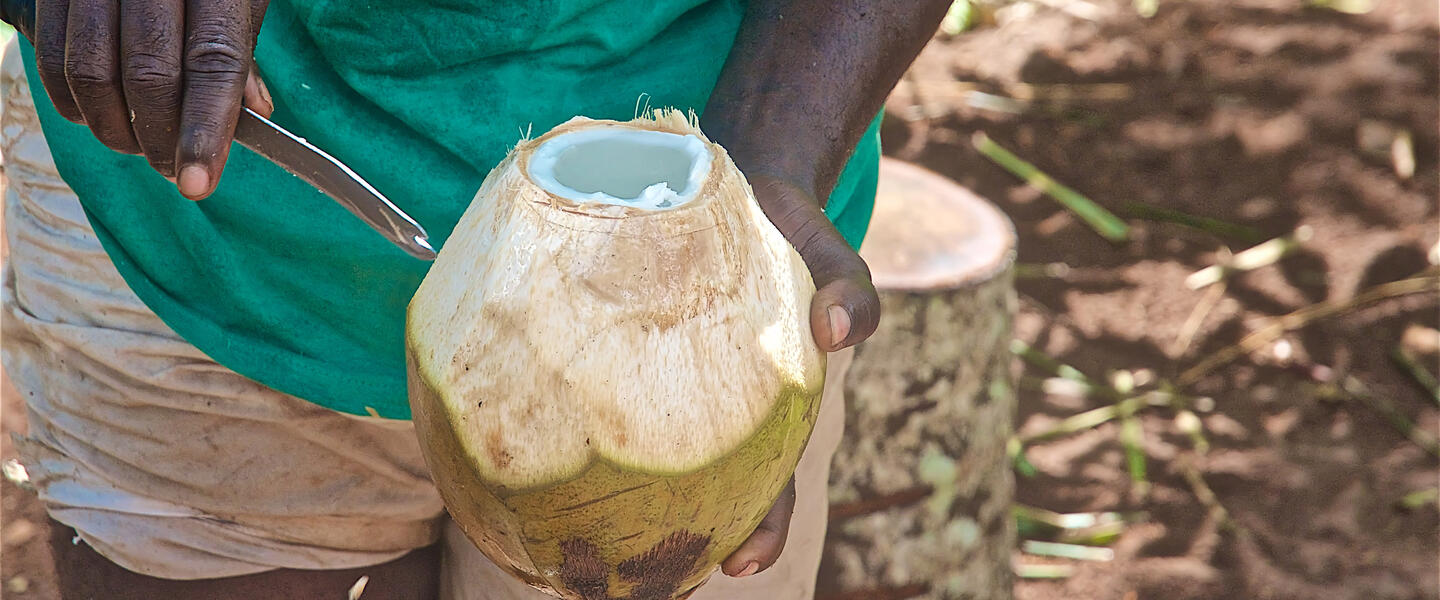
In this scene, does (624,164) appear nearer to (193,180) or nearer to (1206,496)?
(193,180)

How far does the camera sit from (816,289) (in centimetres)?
119

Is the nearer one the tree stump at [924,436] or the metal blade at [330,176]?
the metal blade at [330,176]

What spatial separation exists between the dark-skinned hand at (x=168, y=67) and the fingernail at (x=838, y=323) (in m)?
0.51

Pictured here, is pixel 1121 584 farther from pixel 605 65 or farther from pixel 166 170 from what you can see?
pixel 166 170

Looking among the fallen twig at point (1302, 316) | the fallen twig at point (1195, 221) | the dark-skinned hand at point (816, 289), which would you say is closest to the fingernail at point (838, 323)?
the dark-skinned hand at point (816, 289)

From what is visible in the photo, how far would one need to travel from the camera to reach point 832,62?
1.39m

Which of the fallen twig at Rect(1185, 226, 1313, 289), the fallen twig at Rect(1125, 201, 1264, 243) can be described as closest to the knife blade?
the fallen twig at Rect(1185, 226, 1313, 289)

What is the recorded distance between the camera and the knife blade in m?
1.09

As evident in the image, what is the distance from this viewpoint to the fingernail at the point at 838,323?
113cm

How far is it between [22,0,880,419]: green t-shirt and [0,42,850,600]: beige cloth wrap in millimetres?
48

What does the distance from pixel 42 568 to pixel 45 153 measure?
4.86 ft

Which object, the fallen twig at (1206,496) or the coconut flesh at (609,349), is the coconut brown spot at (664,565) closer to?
the coconut flesh at (609,349)

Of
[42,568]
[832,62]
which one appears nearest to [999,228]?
[832,62]

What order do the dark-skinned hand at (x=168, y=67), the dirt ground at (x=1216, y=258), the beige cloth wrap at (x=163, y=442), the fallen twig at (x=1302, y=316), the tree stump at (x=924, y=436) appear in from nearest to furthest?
the dark-skinned hand at (x=168, y=67) < the beige cloth wrap at (x=163, y=442) < the tree stump at (x=924, y=436) < the dirt ground at (x=1216, y=258) < the fallen twig at (x=1302, y=316)
